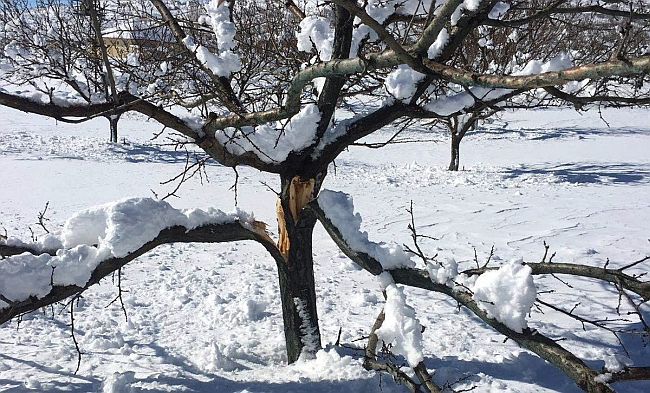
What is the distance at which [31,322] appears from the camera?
17.1 ft

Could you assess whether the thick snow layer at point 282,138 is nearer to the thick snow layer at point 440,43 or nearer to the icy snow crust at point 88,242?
the icy snow crust at point 88,242

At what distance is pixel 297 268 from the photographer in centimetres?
404

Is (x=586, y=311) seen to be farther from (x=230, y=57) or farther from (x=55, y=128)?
(x=55, y=128)

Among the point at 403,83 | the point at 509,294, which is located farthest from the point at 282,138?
the point at 509,294

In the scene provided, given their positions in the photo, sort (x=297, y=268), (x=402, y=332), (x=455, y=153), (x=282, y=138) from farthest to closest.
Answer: (x=455, y=153)
(x=297, y=268)
(x=282, y=138)
(x=402, y=332)

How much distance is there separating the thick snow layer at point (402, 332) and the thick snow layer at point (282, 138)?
1.36 metres

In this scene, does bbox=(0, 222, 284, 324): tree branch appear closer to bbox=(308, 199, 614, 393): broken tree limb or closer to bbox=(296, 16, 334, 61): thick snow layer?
bbox=(308, 199, 614, 393): broken tree limb

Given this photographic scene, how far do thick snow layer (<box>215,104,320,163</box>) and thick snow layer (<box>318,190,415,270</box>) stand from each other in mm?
404

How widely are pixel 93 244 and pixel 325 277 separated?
3.65 meters

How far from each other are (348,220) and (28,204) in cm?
877

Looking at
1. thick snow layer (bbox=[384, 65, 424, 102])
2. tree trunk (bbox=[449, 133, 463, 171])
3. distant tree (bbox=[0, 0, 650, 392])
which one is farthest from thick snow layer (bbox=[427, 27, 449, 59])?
tree trunk (bbox=[449, 133, 463, 171])

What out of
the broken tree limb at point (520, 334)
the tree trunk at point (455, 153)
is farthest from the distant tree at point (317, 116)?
the tree trunk at point (455, 153)

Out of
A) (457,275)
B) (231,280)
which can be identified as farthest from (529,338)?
(231,280)

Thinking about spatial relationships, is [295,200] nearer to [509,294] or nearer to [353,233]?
[353,233]
